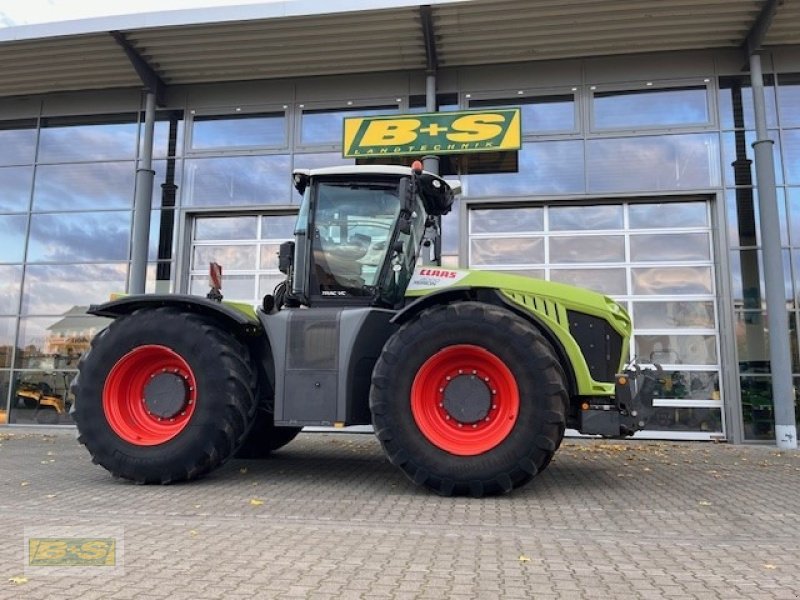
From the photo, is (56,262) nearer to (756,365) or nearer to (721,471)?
(721,471)

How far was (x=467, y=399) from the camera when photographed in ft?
18.5

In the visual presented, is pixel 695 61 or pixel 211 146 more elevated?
pixel 695 61

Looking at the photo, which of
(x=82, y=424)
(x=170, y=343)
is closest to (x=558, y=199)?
(x=170, y=343)

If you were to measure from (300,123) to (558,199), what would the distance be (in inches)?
208

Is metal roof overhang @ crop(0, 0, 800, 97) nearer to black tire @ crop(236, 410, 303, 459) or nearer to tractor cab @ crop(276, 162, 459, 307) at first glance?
tractor cab @ crop(276, 162, 459, 307)

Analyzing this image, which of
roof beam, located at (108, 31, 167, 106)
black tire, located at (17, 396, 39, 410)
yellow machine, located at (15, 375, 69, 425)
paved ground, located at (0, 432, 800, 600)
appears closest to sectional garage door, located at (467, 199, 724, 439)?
paved ground, located at (0, 432, 800, 600)

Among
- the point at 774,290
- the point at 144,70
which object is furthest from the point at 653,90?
the point at 144,70

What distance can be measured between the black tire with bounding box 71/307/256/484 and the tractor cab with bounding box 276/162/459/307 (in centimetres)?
97

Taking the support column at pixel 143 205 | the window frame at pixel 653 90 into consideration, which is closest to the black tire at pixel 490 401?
the window frame at pixel 653 90

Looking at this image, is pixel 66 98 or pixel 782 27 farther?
pixel 66 98

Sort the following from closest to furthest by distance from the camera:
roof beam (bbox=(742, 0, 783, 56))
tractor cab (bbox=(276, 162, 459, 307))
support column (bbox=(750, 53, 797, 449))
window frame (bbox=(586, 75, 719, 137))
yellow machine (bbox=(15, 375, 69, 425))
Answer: tractor cab (bbox=(276, 162, 459, 307)) < support column (bbox=(750, 53, 797, 449)) < roof beam (bbox=(742, 0, 783, 56)) < window frame (bbox=(586, 75, 719, 137)) < yellow machine (bbox=(15, 375, 69, 425))

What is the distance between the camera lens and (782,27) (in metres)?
11.1

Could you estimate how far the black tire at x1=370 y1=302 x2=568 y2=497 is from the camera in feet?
17.5

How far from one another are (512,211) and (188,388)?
768 centimetres
